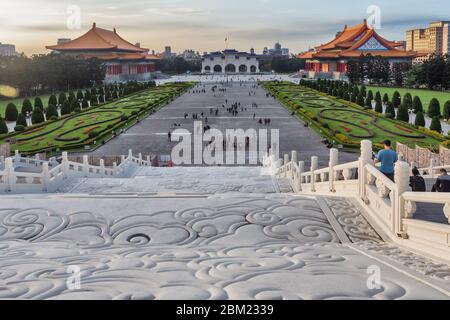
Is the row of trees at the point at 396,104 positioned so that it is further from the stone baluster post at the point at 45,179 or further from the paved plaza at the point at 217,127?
the stone baluster post at the point at 45,179

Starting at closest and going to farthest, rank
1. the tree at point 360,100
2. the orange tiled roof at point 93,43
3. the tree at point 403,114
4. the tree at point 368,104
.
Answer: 1. the tree at point 403,114
2. the tree at point 368,104
3. the tree at point 360,100
4. the orange tiled roof at point 93,43

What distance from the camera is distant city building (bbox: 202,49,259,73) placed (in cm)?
14238

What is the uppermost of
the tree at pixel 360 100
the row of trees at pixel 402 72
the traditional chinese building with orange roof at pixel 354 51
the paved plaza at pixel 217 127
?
the traditional chinese building with orange roof at pixel 354 51

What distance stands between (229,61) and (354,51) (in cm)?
6102

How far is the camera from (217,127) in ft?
132

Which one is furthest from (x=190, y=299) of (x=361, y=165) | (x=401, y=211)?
(x=361, y=165)

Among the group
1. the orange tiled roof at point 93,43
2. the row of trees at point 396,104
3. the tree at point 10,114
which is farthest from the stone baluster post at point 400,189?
the orange tiled roof at point 93,43

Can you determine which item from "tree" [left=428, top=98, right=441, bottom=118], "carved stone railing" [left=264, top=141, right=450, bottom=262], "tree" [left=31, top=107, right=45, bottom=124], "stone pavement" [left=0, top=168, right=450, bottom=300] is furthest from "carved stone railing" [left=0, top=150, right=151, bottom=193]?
"tree" [left=428, top=98, right=441, bottom=118]

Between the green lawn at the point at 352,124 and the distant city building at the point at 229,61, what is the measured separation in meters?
91.1

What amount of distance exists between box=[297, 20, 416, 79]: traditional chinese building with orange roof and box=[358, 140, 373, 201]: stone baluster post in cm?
7385

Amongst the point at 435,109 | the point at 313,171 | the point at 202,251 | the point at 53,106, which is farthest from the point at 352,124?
the point at 202,251

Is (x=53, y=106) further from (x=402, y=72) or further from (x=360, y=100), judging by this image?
(x=402, y=72)

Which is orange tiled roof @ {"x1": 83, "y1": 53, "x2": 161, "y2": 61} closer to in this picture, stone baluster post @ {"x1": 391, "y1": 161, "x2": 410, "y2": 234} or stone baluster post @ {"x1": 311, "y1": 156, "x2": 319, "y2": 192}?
stone baluster post @ {"x1": 311, "y1": 156, "x2": 319, "y2": 192}

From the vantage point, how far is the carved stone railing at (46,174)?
46.6 ft
